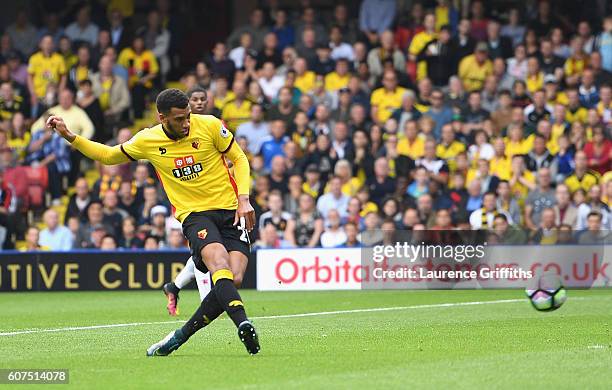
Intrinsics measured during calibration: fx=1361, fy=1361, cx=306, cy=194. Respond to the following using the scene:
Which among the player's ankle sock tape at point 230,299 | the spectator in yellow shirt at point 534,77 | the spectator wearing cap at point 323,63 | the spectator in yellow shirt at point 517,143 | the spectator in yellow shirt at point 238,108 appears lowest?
the player's ankle sock tape at point 230,299

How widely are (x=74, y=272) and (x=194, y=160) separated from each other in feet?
34.5

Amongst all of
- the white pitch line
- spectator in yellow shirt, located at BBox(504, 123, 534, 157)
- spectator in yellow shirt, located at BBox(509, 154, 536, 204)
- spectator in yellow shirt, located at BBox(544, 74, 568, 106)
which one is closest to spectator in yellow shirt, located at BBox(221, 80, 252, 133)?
spectator in yellow shirt, located at BBox(504, 123, 534, 157)

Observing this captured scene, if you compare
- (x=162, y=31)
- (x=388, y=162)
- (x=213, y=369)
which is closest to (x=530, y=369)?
(x=213, y=369)

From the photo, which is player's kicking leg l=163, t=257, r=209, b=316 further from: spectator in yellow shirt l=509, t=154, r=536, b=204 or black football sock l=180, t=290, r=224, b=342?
spectator in yellow shirt l=509, t=154, r=536, b=204

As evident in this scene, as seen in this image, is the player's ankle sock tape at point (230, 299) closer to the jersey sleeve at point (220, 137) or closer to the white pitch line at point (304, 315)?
the jersey sleeve at point (220, 137)

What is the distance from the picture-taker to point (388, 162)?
2244 cm

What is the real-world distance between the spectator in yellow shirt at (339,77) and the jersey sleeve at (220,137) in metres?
13.6

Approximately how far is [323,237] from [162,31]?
24.6 feet

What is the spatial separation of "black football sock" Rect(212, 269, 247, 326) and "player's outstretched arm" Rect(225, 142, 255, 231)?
0.44m

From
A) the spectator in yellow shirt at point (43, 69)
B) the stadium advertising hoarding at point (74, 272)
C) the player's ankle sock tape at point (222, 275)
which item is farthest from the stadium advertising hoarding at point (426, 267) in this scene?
the player's ankle sock tape at point (222, 275)

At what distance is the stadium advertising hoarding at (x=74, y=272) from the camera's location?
2073 cm

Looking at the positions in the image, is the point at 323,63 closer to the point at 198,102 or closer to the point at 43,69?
the point at 43,69

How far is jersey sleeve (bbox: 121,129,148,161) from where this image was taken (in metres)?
10.8

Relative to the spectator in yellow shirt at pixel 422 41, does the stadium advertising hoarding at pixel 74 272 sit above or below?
below
